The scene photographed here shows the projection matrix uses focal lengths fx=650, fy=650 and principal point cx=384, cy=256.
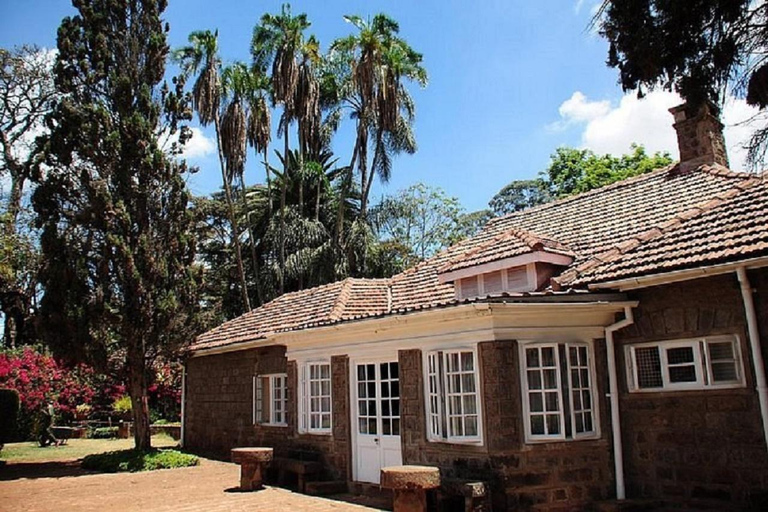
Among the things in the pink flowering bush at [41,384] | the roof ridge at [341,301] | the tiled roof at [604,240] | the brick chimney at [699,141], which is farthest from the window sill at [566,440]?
the pink flowering bush at [41,384]

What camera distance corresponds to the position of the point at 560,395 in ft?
30.1

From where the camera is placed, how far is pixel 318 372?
1284 cm

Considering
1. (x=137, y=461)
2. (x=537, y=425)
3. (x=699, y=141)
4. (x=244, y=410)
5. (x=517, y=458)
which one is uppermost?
(x=699, y=141)

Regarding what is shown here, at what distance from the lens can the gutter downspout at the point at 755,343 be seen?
24.9 feet

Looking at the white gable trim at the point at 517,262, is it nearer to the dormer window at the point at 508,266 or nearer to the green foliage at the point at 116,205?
the dormer window at the point at 508,266

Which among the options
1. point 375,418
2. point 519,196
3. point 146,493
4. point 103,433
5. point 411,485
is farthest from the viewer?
point 519,196

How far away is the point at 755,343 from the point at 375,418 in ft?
20.1

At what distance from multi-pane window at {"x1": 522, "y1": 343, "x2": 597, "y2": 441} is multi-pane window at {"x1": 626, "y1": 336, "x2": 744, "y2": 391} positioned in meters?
0.67

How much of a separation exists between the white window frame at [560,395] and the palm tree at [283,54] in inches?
678

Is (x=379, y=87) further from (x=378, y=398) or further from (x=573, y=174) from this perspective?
(x=378, y=398)

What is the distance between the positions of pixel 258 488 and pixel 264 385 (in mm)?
3639

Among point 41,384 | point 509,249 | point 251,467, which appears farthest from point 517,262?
point 41,384

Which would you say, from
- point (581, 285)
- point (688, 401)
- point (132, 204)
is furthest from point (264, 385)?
point (688, 401)

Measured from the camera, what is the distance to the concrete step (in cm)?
1157
